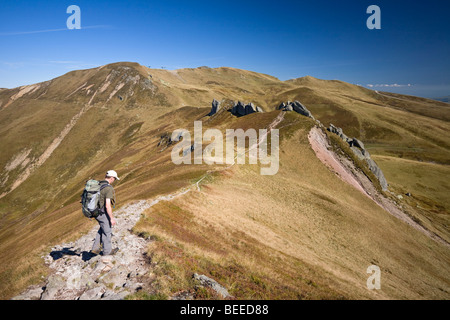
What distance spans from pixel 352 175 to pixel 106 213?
5944 centimetres

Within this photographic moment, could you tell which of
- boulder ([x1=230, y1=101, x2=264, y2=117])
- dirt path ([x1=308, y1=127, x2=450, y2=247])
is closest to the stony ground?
dirt path ([x1=308, y1=127, x2=450, y2=247])

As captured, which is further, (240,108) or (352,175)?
(240,108)

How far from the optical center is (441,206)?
211 feet

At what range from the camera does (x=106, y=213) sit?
1180cm

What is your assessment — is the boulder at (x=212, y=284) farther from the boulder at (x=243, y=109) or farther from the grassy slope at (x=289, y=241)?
the boulder at (x=243, y=109)

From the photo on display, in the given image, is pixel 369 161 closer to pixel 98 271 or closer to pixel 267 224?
pixel 267 224

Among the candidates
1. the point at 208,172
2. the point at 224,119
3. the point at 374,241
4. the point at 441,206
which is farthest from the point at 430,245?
the point at 224,119

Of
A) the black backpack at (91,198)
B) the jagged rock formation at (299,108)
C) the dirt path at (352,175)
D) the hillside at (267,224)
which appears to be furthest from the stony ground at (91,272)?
the jagged rock formation at (299,108)

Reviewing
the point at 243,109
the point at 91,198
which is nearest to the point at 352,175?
the point at 243,109

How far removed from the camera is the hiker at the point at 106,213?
448 inches

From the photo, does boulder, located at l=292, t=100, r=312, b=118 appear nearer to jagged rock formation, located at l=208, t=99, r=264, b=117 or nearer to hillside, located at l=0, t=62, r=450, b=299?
hillside, located at l=0, t=62, r=450, b=299

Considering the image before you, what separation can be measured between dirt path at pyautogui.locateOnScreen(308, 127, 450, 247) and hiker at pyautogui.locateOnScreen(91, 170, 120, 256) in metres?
52.7

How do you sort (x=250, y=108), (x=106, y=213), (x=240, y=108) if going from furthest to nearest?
(x=240, y=108) → (x=250, y=108) → (x=106, y=213)

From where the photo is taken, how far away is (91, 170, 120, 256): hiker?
11391mm
